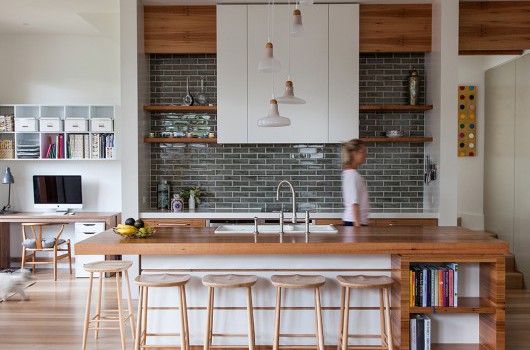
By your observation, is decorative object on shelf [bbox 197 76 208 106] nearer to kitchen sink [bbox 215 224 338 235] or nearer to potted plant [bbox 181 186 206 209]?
potted plant [bbox 181 186 206 209]

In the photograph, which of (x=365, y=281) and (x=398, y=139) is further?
(x=398, y=139)

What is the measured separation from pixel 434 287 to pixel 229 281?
1.44 meters

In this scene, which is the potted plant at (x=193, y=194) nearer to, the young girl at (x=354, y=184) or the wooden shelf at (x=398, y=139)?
the wooden shelf at (x=398, y=139)

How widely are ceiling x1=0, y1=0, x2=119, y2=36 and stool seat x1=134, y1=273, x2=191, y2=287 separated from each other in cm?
364

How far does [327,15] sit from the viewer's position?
574cm

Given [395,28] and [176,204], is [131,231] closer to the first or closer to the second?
[176,204]

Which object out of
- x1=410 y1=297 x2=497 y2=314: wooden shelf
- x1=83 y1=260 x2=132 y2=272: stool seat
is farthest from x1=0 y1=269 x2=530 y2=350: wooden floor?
x1=410 y1=297 x2=497 y2=314: wooden shelf

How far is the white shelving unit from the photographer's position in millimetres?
6777

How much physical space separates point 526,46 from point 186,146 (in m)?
4.14

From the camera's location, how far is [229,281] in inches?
134

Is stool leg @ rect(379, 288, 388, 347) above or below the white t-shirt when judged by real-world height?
below

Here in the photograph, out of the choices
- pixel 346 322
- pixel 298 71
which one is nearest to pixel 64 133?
pixel 298 71

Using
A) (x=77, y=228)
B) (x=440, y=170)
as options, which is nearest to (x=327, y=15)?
(x=440, y=170)

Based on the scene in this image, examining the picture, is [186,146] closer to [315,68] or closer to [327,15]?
[315,68]
